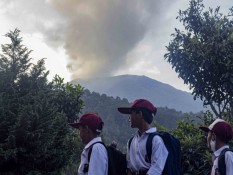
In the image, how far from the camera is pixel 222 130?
12.0 feet

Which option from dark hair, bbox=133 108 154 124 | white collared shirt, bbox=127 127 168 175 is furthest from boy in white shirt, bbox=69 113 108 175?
dark hair, bbox=133 108 154 124

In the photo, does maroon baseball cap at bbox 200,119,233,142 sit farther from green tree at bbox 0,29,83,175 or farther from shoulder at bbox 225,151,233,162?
green tree at bbox 0,29,83,175

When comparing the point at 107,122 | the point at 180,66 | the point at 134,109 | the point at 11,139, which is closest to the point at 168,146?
the point at 134,109

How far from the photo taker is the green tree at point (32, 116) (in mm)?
9836

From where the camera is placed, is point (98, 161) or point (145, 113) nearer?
point (98, 161)

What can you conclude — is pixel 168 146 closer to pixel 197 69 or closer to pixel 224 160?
pixel 224 160

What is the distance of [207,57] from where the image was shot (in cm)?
1023

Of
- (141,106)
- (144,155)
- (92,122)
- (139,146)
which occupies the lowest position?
(144,155)

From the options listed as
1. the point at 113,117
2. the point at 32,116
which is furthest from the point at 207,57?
the point at 113,117

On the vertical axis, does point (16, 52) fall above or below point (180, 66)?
above

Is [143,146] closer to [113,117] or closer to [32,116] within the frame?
[32,116]

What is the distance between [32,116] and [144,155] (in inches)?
283

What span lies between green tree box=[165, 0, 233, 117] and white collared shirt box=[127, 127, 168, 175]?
684 centimetres

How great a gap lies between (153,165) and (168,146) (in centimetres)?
29
